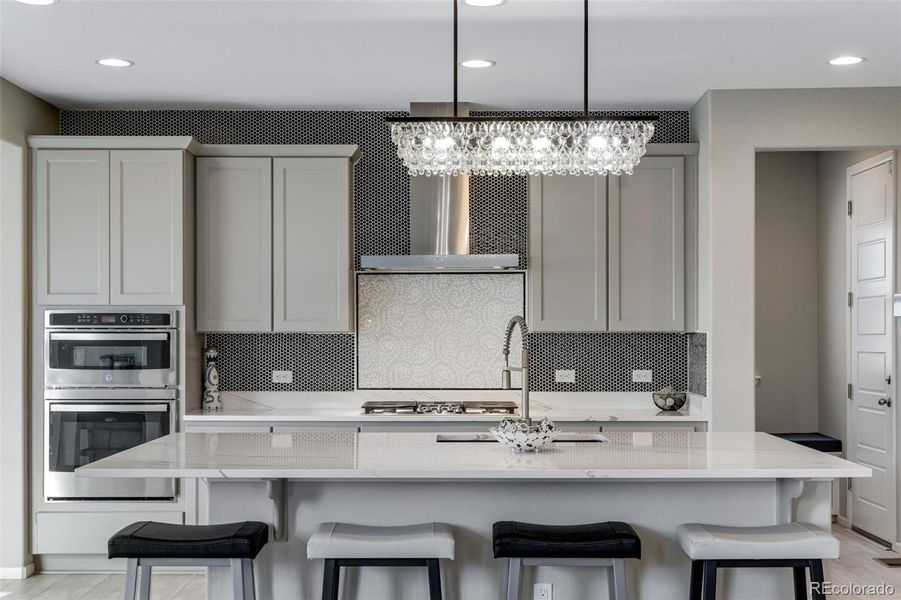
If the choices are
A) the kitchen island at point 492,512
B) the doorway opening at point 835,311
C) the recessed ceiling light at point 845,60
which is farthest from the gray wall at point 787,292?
the kitchen island at point 492,512

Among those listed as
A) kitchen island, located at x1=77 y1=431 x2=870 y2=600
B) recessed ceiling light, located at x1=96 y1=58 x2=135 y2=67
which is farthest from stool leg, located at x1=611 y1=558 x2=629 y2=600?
recessed ceiling light, located at x1=96 y1=58 x2=135 y2=67

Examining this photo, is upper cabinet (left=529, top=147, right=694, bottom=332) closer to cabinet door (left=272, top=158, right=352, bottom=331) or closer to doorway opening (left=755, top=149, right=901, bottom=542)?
cabinet door (left=272, top=158, right=352, bottom=331)

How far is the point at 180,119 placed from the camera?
5.41 meters

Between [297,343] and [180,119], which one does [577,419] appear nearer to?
[297,343]

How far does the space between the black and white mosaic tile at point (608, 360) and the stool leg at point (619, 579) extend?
2539 mm

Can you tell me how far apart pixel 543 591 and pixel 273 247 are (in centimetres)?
273

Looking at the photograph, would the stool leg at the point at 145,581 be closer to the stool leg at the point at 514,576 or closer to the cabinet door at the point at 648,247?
the stool leg at the point at 514,576

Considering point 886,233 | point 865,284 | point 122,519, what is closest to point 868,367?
point 865,284

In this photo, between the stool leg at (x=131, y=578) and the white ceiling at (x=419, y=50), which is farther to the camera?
the white ceiling at (x=419, y=50)

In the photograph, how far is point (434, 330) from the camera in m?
5.46

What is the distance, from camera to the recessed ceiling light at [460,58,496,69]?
14.2 feet

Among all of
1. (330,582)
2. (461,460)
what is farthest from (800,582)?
(330,582)

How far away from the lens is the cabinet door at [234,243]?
5.09 meters

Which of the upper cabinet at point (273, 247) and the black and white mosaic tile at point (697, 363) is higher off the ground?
the upper cabinet at point (273, 247)
